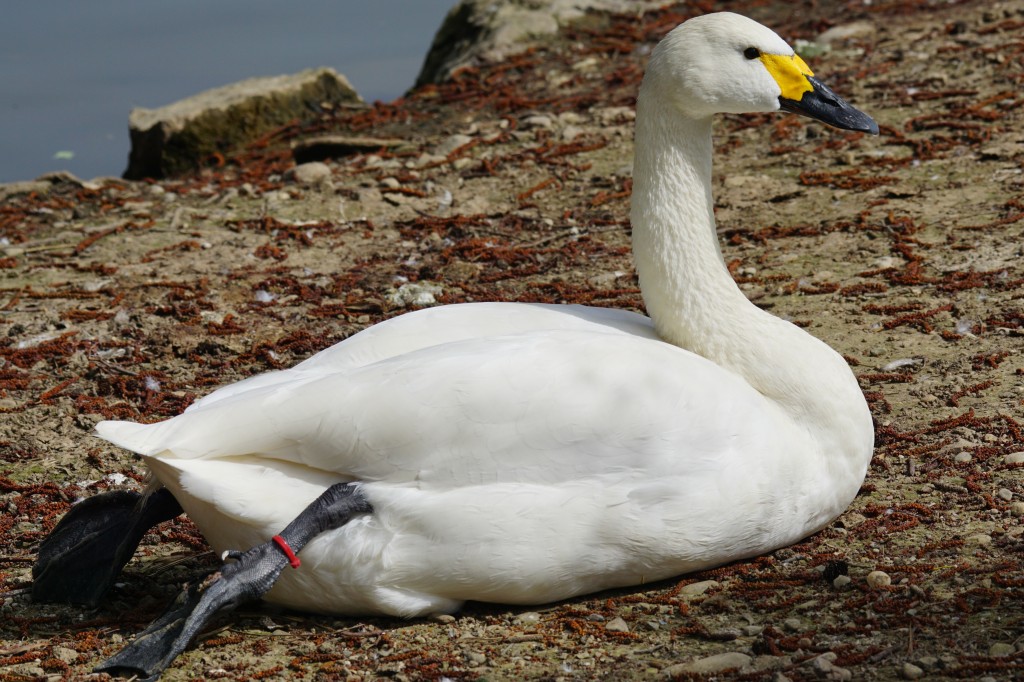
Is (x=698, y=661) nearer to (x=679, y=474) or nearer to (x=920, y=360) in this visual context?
(x=679, y=474)

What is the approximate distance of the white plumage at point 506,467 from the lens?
3701mm

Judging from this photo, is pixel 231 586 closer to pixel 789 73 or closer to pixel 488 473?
pixel 488 473

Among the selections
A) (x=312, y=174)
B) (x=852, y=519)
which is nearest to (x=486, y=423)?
(x=852, y=519)

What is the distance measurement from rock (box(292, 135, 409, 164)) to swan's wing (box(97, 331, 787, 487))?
5899 mm

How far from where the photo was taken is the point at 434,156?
9273 millimetres

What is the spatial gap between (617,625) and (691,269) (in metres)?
1.38

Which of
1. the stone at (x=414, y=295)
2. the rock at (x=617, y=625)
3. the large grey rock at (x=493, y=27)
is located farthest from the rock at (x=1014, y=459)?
the large grey rock at (x=493, y=27)

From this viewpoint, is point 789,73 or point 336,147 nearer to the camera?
point 789,73

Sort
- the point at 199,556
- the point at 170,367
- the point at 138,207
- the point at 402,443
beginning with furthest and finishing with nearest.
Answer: the point at 138,207
the point at 170,367
the point at 199,556
the point at 402,443


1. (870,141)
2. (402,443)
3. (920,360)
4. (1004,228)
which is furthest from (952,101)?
(402,443)

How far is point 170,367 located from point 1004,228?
4.65 m

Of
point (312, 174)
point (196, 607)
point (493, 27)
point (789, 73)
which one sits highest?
point (493, 27)

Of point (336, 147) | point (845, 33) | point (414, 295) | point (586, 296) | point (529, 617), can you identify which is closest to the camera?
point (529, 617)

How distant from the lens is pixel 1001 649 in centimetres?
322
